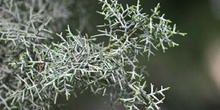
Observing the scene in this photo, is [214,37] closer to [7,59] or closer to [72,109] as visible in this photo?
[72,109]

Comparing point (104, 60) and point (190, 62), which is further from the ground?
point (190, 62)

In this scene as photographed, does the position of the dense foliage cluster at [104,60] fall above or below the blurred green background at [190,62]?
below

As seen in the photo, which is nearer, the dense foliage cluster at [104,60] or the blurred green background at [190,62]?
the dense foliage cluster at [104,60]

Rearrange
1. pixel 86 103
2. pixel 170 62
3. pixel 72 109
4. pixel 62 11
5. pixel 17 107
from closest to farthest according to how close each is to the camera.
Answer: pixel 17 107 → pixel 62 11 → pixel 72 109 → pixel 86 103 → pixel 170 62

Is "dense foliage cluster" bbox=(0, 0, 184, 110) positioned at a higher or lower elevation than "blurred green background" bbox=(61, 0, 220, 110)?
lower

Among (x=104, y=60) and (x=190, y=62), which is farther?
(x=190, y=62)

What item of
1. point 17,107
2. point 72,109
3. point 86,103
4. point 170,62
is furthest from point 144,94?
point 170,62

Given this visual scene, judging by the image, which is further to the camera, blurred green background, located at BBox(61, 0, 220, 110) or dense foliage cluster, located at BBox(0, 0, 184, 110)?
blurred green background, located at BBox(61, 0, 220, 110)

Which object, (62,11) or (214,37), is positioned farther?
(214,37)
